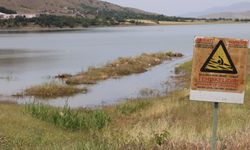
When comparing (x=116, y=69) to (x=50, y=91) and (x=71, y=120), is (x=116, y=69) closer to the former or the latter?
(x=50, y=91)

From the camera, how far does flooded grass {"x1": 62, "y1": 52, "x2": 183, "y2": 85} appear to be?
40016 mm

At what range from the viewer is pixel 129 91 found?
113 ft

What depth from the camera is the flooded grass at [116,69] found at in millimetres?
40016

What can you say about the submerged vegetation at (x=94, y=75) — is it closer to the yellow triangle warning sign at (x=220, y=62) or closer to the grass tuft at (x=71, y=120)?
the grass tuft at (x=71, y=120)

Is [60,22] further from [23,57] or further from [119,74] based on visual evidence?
[119,74]

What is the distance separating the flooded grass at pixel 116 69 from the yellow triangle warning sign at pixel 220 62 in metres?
32.0

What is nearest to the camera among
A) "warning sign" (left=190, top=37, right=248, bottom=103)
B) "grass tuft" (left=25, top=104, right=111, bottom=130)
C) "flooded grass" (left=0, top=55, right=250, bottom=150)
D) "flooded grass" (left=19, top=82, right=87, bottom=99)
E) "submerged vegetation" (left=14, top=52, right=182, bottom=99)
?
"warning sign" (left=190, top=37, right=248, bottom=103)

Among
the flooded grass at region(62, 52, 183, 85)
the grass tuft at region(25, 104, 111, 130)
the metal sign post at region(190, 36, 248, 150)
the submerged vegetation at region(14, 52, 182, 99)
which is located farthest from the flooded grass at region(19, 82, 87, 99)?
the metal sign post at region(190, 36, 248, 150)

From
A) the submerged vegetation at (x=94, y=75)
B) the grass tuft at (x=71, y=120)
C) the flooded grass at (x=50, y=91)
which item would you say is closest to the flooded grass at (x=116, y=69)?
the submerged vegetation at (x=94, y=75)

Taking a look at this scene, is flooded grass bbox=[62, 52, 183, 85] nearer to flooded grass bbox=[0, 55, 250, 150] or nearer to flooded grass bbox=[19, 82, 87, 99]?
flooded grass bbox=[19, 82, 87, 99]

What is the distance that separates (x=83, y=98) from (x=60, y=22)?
514 ft

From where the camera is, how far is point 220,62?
6594mm

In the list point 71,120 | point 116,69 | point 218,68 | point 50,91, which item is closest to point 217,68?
point 218,68

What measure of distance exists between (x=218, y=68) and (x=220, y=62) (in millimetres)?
84
